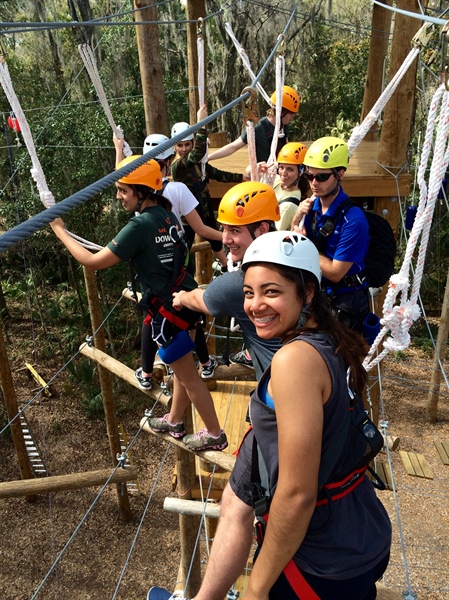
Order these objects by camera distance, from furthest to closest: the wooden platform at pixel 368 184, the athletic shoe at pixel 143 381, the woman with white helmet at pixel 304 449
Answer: the wooden platform at pixel 368 184 < the athletic shoe at pixel 143 381 < the woman with white helmet at pixel 304 449

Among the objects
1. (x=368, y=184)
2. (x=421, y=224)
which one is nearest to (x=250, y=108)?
(x=368, y=184)

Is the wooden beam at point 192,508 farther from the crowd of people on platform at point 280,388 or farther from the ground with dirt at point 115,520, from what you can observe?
the ground with dirt at point 115,520

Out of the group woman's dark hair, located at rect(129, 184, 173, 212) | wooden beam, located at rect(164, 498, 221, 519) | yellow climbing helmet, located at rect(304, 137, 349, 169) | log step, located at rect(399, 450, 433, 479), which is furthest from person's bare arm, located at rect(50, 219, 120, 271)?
log step, located at rect(399, 450, 433, 479)

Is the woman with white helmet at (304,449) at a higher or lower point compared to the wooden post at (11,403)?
higher

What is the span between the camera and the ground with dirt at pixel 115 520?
7.31 meters

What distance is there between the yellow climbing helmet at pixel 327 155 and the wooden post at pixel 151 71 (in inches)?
59.5

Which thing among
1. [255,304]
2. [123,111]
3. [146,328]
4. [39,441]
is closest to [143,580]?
[39,441]

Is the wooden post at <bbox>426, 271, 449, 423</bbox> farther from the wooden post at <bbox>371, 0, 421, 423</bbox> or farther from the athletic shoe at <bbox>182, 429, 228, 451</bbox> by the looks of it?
the athletic shoe at <bbox>182, 429, 228, 451</bbox>

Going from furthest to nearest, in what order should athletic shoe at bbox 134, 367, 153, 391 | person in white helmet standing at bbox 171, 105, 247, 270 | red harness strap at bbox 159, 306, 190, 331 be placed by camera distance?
person in white helmet standing at bbox 171, 105, 247, 270 → athletic shoe at bbox 134, 367, 153, 391 → red harness strap at bbox 159, 306, 190, 331

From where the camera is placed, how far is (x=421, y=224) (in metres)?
2.05

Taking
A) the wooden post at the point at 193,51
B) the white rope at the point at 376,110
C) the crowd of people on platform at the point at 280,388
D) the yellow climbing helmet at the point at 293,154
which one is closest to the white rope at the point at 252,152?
the yellow climbing helmet at the point at 293,154

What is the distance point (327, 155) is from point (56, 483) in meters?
3.80

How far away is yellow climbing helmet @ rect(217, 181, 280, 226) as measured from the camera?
2162mm

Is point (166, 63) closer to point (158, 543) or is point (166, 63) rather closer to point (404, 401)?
point (404, 401)
